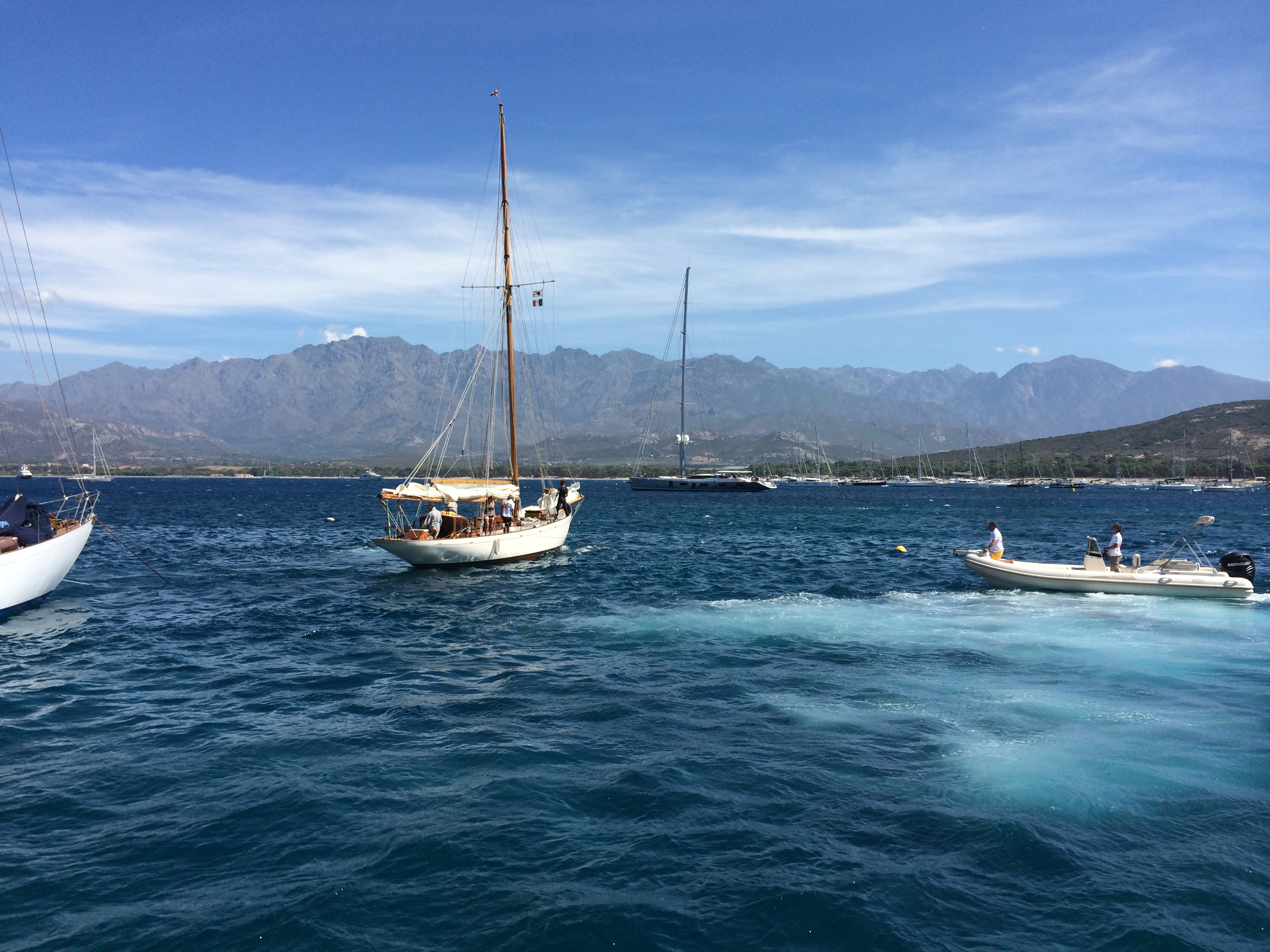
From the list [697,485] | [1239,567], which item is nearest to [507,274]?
[1239,567]

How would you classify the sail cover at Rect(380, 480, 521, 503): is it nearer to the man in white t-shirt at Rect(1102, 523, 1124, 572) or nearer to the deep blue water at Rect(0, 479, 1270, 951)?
the deep blue water at Rect(0, 479, 1270, 951)

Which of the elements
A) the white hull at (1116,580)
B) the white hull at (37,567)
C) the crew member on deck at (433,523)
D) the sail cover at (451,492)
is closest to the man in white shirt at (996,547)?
the white hull at (1116,580)

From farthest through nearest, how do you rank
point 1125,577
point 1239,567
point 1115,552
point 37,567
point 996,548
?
point 996,548, point 1115,552, point 1125,577, point 1239,567, point 37,567

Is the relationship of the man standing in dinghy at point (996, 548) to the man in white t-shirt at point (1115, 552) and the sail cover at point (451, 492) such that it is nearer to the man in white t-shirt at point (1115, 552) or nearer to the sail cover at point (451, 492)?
the man in white t-shirt at point (1115, 552)

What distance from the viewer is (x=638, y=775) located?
12.2 meters

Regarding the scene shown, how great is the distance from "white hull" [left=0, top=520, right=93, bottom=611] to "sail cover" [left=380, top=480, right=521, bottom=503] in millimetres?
10459

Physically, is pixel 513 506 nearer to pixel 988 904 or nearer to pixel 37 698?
pixel 37 698

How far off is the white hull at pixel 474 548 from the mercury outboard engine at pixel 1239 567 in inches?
1080

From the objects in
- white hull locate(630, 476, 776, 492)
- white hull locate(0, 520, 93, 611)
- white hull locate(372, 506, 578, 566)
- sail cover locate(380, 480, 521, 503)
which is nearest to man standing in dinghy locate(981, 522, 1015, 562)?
white hull locate(372, 506, 578, 566)

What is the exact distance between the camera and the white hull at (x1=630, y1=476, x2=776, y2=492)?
492ft

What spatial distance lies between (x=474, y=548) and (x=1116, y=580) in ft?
82.1

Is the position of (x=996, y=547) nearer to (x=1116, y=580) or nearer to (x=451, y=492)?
(x=1116, y=580)

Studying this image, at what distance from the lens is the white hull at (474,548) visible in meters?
33.8

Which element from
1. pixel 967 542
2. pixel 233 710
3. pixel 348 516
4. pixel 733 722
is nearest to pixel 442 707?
pixel 233 710
